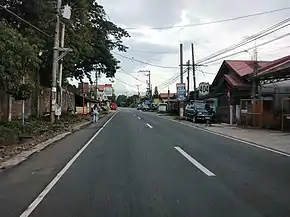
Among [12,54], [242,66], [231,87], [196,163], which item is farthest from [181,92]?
[196,163]

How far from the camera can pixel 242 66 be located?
4497cm

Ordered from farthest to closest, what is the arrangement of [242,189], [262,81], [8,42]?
[262,81], [8,42], [242,189]

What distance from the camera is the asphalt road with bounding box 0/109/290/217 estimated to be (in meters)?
6.86

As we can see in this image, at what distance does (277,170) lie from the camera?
11195mm

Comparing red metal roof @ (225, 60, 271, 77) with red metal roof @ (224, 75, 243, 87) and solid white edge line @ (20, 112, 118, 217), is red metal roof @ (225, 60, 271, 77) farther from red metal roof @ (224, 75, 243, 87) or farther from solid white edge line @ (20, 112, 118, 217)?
solid white edge line @ (20, 112, 118, 217)

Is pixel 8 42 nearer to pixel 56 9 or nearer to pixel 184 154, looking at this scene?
pixel 184 154

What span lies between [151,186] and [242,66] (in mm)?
38015

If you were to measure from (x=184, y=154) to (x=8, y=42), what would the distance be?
26.0 ft

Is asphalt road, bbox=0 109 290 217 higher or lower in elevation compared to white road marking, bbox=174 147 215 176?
lower

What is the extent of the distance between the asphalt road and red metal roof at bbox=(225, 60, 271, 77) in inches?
1133

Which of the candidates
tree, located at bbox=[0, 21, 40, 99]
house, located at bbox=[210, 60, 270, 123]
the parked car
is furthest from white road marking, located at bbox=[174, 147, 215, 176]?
the parked car

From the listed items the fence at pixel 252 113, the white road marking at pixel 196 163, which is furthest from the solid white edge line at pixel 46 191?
the fence at pixel 252 113

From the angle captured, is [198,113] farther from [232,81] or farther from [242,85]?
[242,85]

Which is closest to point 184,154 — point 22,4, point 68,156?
point 68,156
